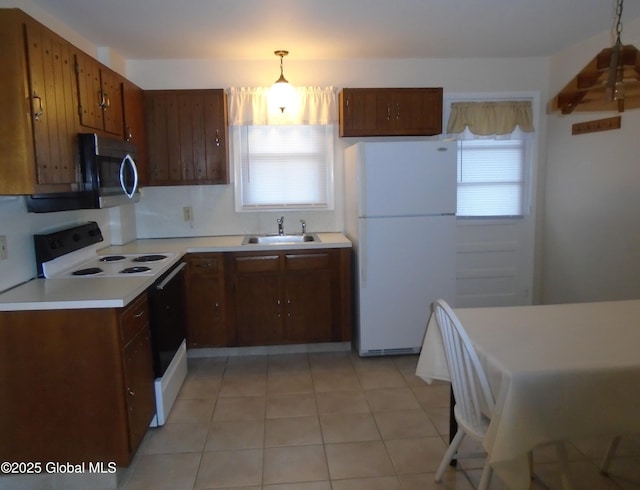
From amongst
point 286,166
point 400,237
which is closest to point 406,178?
point 400,237

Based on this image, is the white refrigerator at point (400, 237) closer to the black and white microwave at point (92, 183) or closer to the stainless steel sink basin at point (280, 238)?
the stainless steel sink basin at point (280, 238)

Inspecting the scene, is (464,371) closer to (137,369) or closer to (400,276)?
(137,369)

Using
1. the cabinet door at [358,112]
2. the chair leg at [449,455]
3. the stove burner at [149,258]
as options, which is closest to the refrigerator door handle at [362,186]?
the cabinet door at [358,112]

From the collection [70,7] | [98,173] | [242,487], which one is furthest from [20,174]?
[242,487]

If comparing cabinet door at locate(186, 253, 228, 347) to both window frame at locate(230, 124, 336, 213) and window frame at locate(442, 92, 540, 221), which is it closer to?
window frame at locate(230, 124, 336, 213)

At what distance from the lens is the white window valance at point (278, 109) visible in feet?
13.1

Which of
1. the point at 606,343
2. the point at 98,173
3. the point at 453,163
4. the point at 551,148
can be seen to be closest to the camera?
the point at 606,343

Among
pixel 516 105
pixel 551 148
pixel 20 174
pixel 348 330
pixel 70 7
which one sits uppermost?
pixel 70 7

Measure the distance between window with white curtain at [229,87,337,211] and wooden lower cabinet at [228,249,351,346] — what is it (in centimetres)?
69

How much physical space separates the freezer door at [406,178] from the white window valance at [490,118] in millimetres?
778

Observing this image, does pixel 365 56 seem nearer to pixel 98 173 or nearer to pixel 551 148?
pixel 551 148

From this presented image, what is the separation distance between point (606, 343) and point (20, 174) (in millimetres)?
2446

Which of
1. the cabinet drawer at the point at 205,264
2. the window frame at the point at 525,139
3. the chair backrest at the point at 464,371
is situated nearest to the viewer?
the chair backrest at the point at 464,371

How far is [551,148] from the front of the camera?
4289 millimetres
